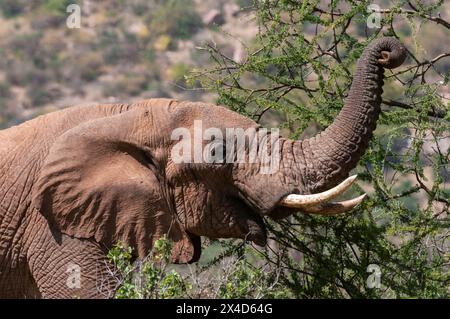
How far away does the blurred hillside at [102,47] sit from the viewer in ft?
113

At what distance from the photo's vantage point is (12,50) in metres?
38.0

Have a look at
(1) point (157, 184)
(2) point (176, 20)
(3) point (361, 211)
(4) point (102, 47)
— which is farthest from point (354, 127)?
(2) point (176, 20)

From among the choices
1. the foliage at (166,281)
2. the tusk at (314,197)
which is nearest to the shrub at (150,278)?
the foliage at (166,281)

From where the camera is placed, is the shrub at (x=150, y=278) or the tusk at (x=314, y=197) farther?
the tusk at (x=314, y=197)

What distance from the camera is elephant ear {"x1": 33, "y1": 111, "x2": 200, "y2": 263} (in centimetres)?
714

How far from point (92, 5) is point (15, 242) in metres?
34.2

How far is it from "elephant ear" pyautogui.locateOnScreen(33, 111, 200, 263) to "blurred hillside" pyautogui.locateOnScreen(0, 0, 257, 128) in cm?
2514

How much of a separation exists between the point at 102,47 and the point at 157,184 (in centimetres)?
3088

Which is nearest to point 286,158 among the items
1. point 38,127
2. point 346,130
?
point 346,130

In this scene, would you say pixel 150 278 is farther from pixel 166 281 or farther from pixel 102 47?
pixel 102 47

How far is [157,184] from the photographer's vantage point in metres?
7.18

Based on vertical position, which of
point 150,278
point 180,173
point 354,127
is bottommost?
point 150,278

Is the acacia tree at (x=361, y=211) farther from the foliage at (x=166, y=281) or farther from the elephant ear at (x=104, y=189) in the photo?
the elephant ear at (x=104, y=189)
